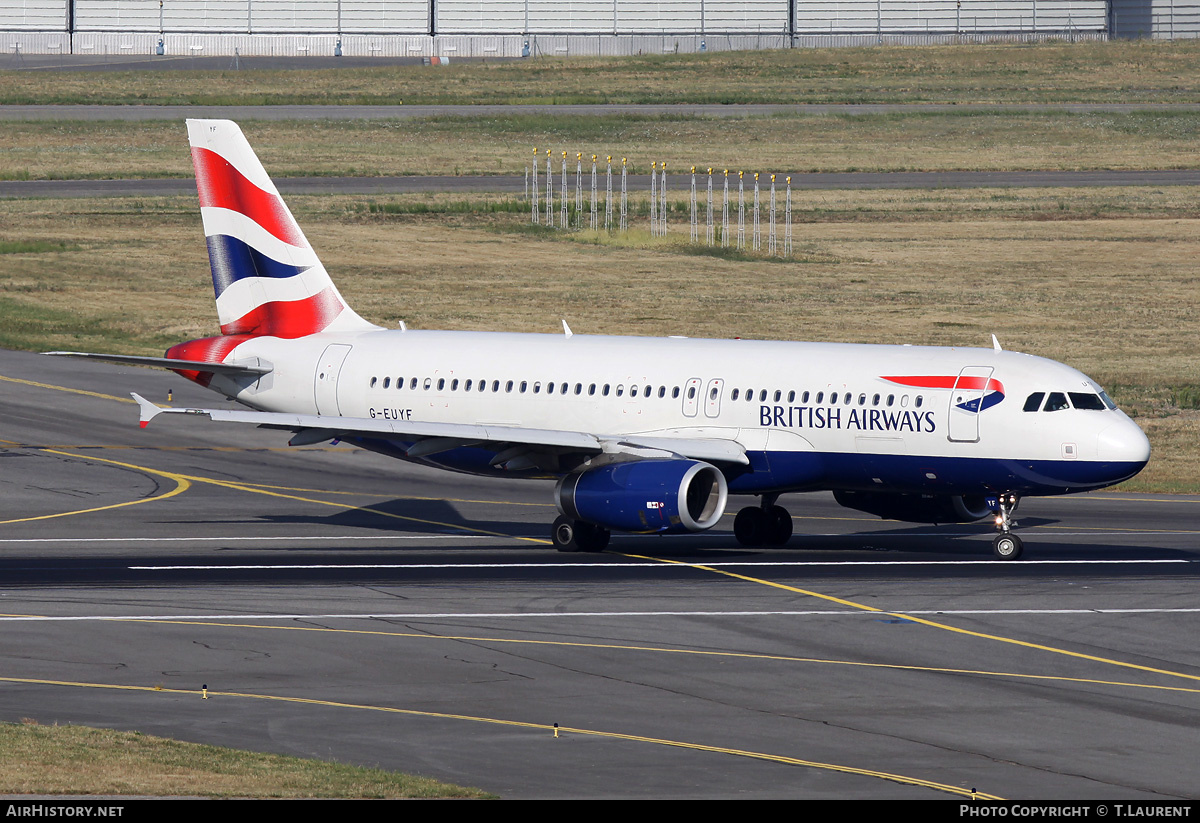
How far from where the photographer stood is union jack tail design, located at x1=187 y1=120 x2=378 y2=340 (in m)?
45.1

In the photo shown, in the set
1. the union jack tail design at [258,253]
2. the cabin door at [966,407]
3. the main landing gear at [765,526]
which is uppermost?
the union jack tail design at [258,253]

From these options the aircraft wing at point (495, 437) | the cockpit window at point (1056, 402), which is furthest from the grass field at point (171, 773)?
the cockpit window at point (1056, 402)

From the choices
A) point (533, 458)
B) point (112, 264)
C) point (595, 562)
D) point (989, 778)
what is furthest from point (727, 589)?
point (112, 264)

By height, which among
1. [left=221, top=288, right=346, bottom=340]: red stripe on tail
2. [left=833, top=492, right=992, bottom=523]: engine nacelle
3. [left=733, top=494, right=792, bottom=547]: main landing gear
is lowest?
[left=733, top=494, right=792, bottom=547]: main landing gear

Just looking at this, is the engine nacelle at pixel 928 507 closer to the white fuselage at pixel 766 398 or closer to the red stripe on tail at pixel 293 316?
the white fuselage at pixel 766 398

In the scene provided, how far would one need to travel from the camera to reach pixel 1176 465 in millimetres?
52688

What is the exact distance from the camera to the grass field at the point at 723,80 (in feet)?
455

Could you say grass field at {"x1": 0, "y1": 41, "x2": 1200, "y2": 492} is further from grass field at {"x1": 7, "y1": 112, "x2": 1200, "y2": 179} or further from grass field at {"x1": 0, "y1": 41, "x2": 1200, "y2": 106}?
grass field at {"x1": 0, "y1": 41, "x2": 1200, "y2": 106}

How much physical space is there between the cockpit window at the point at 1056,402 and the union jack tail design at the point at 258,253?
18.3 metres

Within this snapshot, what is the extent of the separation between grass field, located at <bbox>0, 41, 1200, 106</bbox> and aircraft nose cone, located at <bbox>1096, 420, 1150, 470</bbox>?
344ft

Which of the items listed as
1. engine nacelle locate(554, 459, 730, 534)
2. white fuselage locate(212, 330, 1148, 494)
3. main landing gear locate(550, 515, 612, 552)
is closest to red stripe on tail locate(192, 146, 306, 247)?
white fuselage locate(212, 330, 1148, 494)

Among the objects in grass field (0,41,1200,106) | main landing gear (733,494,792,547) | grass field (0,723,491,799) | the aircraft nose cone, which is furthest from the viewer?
grass field (0,41,1200,106)

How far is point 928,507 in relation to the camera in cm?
3950

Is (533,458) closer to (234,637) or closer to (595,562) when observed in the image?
(595,562)
